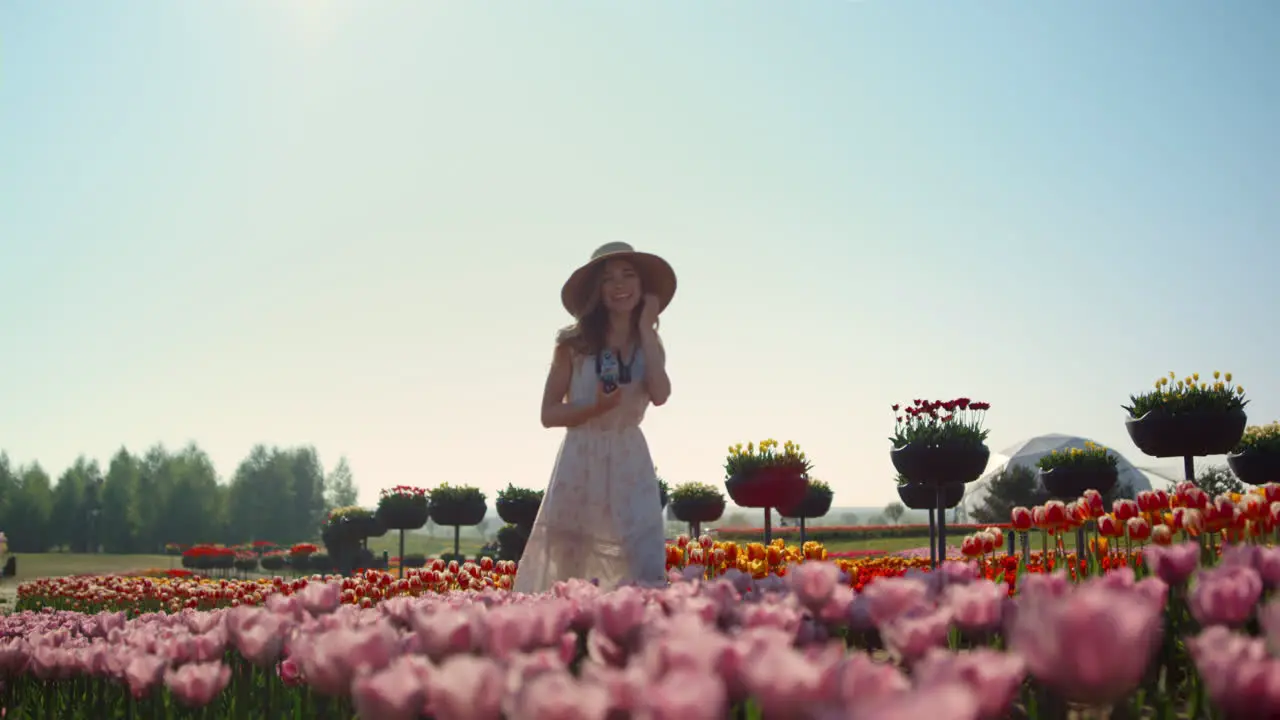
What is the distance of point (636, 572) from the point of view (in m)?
4.92

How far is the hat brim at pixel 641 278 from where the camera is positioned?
5.57 m

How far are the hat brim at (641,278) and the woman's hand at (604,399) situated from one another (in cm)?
76

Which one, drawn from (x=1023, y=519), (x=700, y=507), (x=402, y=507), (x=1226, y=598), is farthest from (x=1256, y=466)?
(x=402, y=507)

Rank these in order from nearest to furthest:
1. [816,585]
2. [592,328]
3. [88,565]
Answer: [816,585], [592,328], [88,565]

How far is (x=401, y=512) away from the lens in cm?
1747

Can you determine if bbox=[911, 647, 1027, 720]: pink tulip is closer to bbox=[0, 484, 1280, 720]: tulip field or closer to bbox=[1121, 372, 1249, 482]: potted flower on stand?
bbox=[0, 484, 1280, 720]: tulip field

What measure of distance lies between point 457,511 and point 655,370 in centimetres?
1261

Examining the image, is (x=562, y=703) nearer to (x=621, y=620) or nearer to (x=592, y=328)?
(x=621, y=620)

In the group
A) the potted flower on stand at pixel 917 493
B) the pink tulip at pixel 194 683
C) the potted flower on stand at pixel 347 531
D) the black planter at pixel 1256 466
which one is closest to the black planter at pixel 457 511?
the potted flower on stand at pixel 347 531

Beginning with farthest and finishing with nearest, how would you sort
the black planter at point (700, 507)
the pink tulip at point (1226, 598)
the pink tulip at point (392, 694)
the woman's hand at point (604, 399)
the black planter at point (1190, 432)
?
1. the black planter at point (700, 507)
2. the black planter at point (1190, 432)
3. the woman's hand at point (604, 399)
4. the pink tulip at point (1226, 598)
5. the pink tulip at point (392, 694)

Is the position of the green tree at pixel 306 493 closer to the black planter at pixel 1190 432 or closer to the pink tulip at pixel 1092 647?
the black planter at pixel 1190 432

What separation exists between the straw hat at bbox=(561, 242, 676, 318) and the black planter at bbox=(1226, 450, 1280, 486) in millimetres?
8257

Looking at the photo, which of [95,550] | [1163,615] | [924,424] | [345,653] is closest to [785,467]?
[924,424]

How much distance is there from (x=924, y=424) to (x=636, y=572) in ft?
19.6
